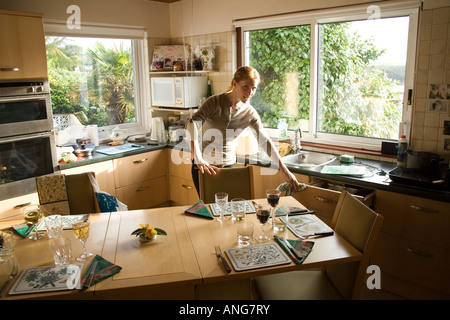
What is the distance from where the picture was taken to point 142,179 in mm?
3799

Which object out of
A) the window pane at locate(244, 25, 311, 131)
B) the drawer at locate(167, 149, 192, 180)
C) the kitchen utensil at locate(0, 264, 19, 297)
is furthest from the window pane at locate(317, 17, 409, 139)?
the kitchen utensil at locate(0, 264, 19, 297)

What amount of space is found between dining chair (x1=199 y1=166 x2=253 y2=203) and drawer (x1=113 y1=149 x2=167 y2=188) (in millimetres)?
1257

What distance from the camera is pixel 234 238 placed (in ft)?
6.17

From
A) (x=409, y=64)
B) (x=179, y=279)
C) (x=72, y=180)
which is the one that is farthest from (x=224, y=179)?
(x=409, y=64)

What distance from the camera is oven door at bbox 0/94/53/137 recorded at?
9.14 feet

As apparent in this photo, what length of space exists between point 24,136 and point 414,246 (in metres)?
2.75

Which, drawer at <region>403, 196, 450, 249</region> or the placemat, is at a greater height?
the placemat

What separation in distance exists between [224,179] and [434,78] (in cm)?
155

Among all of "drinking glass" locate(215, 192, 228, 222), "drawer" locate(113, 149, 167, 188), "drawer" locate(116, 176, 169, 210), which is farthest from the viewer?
"drawer" locate(116, 176, 169, 210)

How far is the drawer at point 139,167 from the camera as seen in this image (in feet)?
11.8

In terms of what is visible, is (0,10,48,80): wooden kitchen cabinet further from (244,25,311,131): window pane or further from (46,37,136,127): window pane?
(244,25,311,131): window pane

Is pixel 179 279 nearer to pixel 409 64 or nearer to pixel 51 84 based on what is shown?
pixel 409 64

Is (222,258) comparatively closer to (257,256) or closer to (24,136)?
(257,256)

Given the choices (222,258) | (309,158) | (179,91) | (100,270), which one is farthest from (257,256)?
(179,91)
